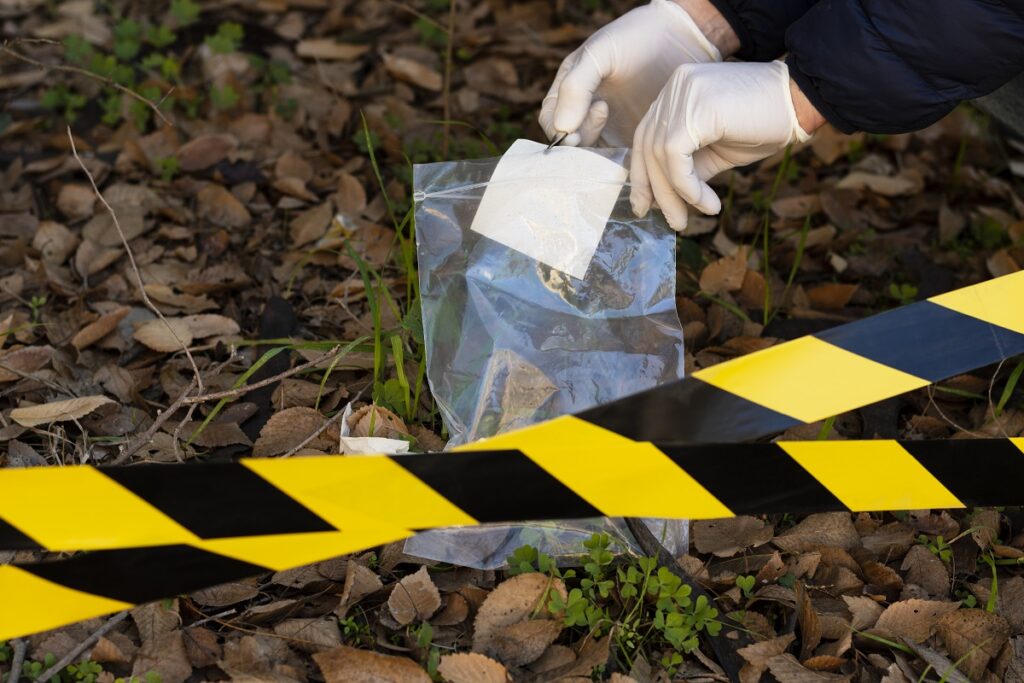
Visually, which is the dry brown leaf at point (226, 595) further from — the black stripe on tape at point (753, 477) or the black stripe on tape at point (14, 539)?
the black stripe on tape at point (753, 477)

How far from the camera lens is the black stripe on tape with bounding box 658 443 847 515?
1.15m

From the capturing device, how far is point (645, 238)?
1.60 m

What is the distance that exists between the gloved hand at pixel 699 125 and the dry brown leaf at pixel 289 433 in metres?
0.61

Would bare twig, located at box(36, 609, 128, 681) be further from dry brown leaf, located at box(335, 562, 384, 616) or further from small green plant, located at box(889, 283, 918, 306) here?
small green plant, located at box(889, 283, 918, 306)

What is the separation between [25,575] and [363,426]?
59 cm

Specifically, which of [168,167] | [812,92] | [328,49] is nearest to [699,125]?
[812,92]

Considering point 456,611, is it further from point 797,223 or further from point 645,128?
point 797,223

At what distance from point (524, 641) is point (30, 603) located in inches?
23.3

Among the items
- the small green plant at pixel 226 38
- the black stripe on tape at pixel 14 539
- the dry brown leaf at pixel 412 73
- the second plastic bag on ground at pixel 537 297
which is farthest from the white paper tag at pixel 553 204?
the small green plant at pixel 226 38

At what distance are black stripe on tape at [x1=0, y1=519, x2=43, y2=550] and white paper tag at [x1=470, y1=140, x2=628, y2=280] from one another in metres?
0.79

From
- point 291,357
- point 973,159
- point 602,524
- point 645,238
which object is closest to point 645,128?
point 645,238

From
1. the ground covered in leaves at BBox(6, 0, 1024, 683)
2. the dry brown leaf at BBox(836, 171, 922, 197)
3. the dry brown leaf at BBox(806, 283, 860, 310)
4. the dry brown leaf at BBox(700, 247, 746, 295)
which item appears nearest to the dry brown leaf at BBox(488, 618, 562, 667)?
the ground covered in leaves at BBox(6, 0, 1024, 683)

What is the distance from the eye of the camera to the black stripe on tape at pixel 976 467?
129 centimetres

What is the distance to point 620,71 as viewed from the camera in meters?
1.73
